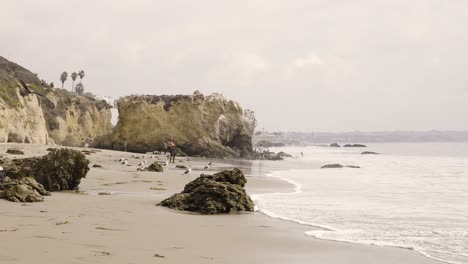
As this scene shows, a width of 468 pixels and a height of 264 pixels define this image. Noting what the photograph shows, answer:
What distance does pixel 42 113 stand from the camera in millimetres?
42906

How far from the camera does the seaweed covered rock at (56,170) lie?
38.5ft

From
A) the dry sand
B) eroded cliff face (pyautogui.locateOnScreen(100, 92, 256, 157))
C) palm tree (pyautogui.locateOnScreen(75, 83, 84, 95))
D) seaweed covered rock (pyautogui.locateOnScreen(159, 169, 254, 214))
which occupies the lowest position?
the dry sand

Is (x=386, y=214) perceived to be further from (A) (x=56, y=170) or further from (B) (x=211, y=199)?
(A) (x=56, y=170)

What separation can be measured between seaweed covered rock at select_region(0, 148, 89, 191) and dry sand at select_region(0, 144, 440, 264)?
1.61 m

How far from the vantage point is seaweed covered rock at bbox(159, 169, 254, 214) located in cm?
978

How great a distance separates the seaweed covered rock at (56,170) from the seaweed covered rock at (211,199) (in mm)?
2715

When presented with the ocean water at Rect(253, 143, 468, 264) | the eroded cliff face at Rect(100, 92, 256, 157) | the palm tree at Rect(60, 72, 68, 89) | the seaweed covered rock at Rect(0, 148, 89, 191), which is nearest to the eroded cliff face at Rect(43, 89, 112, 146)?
the eroded cliff face at Rect(100, 92, 256, 157)

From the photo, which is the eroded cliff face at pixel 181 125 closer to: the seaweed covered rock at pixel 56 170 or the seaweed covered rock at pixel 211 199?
the seaweed covered rock at pixel 56 170

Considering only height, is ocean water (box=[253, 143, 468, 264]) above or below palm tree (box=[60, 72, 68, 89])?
below

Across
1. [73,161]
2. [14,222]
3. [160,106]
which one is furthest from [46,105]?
[14,222]

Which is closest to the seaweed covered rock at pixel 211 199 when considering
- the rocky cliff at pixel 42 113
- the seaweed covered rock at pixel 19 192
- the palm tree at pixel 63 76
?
the seaweed covered rock at pixel 19 192

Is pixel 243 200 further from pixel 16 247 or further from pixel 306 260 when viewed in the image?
pixel 16 247

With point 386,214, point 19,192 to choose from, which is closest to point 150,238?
point 19,192

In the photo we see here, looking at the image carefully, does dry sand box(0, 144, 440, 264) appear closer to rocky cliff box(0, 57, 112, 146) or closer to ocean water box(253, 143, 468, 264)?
ocean water box(253, 143, 468, 264)
